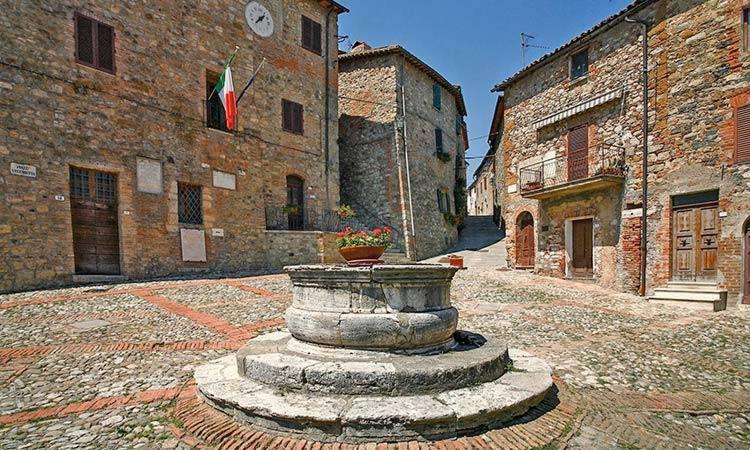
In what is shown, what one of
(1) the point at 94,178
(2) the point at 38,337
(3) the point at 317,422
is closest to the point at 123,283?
(1) the point at 94,178

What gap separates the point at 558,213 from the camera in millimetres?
Answer: 15203

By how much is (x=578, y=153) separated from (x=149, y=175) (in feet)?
50.1

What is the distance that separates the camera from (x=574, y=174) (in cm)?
1447

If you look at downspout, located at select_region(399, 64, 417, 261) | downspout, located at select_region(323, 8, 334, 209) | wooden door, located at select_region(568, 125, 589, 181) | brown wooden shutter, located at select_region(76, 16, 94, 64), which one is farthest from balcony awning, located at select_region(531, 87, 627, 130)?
brown wooden shutter, located at select_region(76, 16, 94, 64)

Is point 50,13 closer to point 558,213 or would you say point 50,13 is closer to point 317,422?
point 317,422

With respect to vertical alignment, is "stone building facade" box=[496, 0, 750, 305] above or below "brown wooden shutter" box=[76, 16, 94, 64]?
below

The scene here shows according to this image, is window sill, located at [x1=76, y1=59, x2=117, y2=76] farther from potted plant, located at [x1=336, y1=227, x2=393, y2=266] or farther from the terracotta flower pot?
the terracotta flower pot

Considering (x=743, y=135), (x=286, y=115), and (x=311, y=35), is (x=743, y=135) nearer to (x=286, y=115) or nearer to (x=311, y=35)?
(x=286, y=115)

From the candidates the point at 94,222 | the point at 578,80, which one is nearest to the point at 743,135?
the point at 578,80

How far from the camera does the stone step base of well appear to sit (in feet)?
32.2

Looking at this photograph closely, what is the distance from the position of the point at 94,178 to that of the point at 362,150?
13.1 metres

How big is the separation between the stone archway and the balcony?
5.25 ft

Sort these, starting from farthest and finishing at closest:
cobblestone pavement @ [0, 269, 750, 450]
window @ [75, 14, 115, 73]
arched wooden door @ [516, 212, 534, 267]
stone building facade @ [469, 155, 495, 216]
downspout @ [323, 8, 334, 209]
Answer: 1. stone building facade @ [469, 155, 495, 216]
2. downspout @ [323, 8, 334, 209]
3. arched wooden door @ [516, 212, 534, 267]
4. window @ [75, 14, 115, 73]
5. cobblestone pavement @ [0, 269, 750, 450]

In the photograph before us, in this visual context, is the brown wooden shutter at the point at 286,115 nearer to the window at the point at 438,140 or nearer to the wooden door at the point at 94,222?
the wooden door at the point at 94,222
